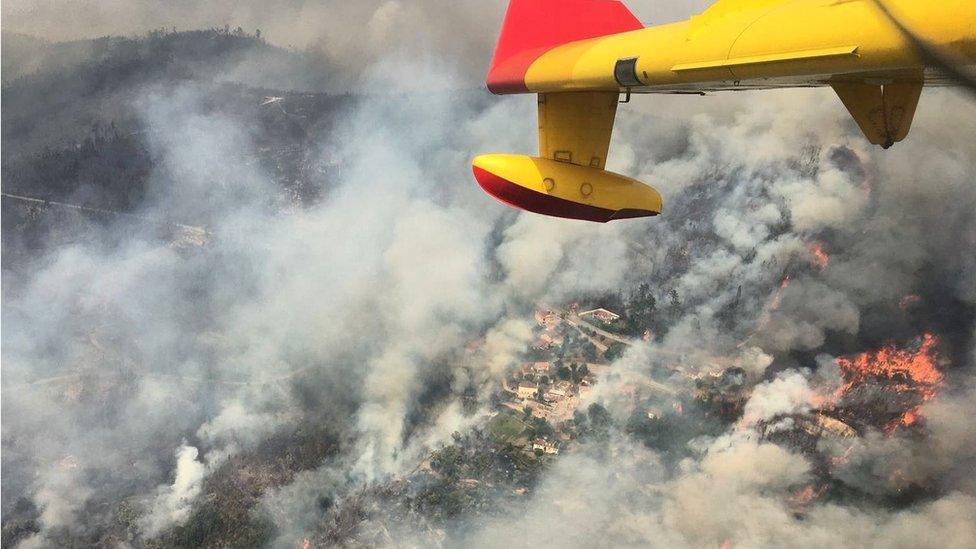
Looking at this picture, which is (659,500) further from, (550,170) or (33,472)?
(33,472)

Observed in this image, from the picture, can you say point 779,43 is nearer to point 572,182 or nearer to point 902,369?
point 572,182

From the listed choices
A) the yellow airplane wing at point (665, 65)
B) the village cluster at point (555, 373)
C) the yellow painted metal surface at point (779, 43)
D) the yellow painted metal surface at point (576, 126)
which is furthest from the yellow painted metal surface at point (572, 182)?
the village cluster at point (555, 373)

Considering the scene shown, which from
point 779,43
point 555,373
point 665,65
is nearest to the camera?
point 779,43

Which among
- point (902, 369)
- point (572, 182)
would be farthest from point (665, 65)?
point (902, 369)

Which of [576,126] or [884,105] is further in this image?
[576,126]

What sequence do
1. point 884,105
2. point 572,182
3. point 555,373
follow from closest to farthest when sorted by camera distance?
point 884,105 → point 572,182 → point 555,373

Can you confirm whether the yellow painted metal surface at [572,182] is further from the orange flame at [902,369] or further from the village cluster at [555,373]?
the village cluster at [555,373]

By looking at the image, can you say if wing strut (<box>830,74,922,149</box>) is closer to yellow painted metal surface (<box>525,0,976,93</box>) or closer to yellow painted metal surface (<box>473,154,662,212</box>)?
yellow painted metal surface (<box>525,0,976,93</box>)
